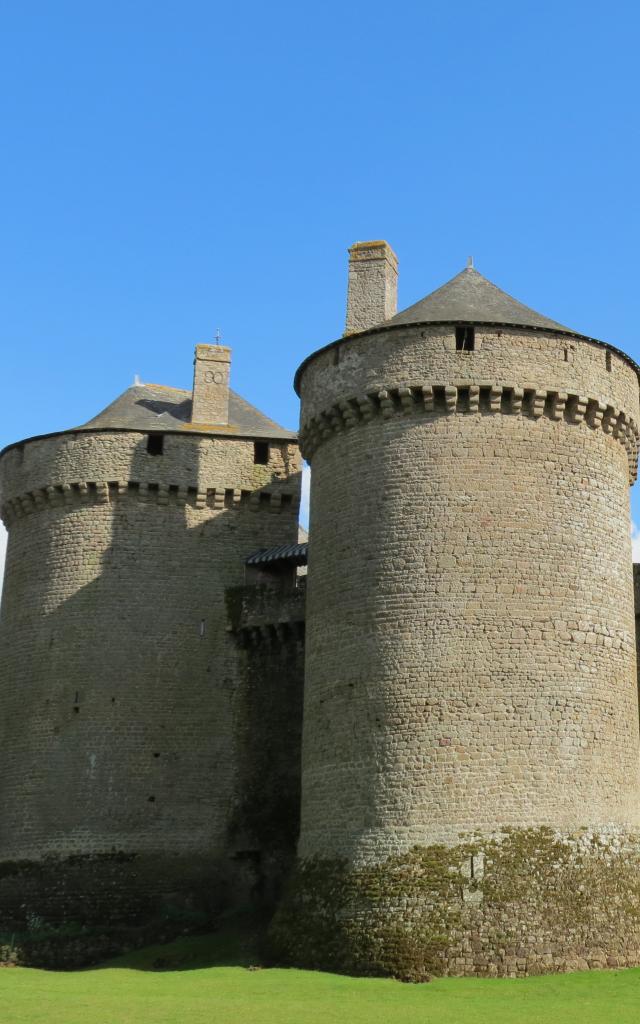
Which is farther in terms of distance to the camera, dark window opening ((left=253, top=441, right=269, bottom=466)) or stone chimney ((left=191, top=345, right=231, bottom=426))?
stone chimney ((left=191, top=345, right=231, bottom=426))

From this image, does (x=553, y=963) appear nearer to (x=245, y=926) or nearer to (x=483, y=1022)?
(x=483, y=1022)

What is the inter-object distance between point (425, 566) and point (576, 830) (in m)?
4.47

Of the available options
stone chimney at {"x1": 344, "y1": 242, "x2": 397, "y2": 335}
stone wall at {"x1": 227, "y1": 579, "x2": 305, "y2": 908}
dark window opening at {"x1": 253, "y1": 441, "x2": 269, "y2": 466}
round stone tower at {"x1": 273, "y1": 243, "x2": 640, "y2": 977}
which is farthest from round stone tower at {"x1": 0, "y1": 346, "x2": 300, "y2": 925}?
round stone tower at {"x1": 273, "y1": 243, "x2": 640, "y2": 977}

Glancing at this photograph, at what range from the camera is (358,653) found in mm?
21047

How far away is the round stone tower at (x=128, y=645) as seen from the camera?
2517 cm

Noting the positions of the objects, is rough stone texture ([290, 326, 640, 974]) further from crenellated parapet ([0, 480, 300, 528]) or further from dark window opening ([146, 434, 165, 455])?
dark window opening ([146, 434, 165, 455])

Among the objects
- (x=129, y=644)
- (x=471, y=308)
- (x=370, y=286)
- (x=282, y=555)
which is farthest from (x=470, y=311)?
(x=129, y=644)

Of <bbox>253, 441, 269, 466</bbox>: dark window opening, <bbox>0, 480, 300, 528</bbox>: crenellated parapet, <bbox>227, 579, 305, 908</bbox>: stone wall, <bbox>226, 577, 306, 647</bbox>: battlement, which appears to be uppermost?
<bbox>253, 441, 269, 466</bbox>: dark window opening

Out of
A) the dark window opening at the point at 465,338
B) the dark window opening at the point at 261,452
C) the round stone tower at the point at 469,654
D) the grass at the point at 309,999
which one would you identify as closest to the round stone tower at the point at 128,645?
the dark window opening at the point at 261,452

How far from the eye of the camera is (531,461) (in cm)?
2130

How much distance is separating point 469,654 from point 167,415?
11.1 meters

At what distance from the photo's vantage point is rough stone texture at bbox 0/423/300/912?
2541cm

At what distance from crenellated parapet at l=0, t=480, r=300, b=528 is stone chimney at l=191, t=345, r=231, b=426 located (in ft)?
6.13

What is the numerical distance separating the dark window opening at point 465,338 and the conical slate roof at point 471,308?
181 mm
